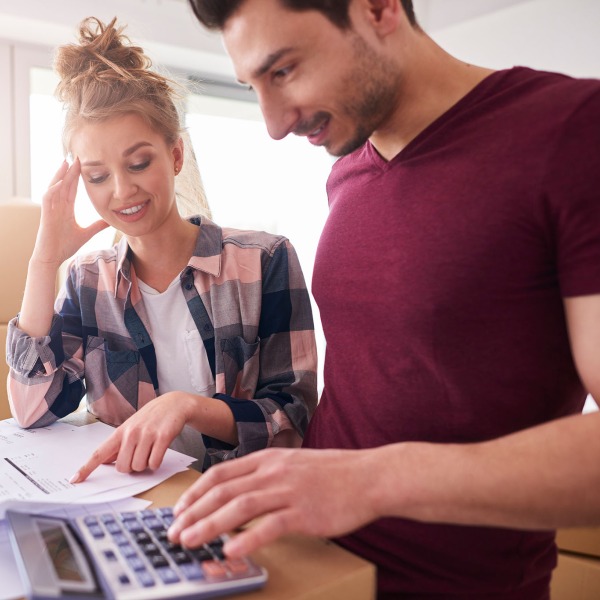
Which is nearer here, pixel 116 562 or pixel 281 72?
pixel 116 562

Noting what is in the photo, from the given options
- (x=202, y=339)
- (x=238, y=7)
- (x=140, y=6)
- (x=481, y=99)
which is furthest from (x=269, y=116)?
(x=140, y=6)

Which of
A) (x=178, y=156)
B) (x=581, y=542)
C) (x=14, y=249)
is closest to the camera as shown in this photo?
(x=178, y=156)

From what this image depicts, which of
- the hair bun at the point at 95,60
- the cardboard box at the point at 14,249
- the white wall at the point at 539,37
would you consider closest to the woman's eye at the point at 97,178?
the hair bun at the point at 95,60

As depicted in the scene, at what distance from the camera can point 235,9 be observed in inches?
26.3

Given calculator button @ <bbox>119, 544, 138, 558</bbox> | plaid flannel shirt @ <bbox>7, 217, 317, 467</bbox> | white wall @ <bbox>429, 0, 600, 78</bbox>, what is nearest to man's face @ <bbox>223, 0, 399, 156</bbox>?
plaid flannel shirt @ <bbox>7, 217, 317, 467</bbox>

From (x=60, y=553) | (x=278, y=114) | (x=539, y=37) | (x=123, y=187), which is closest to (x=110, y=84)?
(x=123, y=187)

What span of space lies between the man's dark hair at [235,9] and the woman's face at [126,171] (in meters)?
0.35

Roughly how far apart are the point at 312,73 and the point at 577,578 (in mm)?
1184

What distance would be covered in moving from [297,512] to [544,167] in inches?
14.5

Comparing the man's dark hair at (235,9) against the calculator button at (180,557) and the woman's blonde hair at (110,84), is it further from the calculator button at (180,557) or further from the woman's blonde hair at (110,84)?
the calculator button at (180,557)

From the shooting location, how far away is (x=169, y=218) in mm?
1092

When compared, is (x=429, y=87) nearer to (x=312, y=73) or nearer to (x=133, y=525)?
(x=312, y=73)

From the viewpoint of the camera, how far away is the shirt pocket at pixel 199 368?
1016mm

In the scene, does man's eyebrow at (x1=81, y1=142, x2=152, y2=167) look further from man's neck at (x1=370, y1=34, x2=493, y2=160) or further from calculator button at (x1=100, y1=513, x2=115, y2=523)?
calculator button at (x1=100, y1=513, x2=115, y2=523)
